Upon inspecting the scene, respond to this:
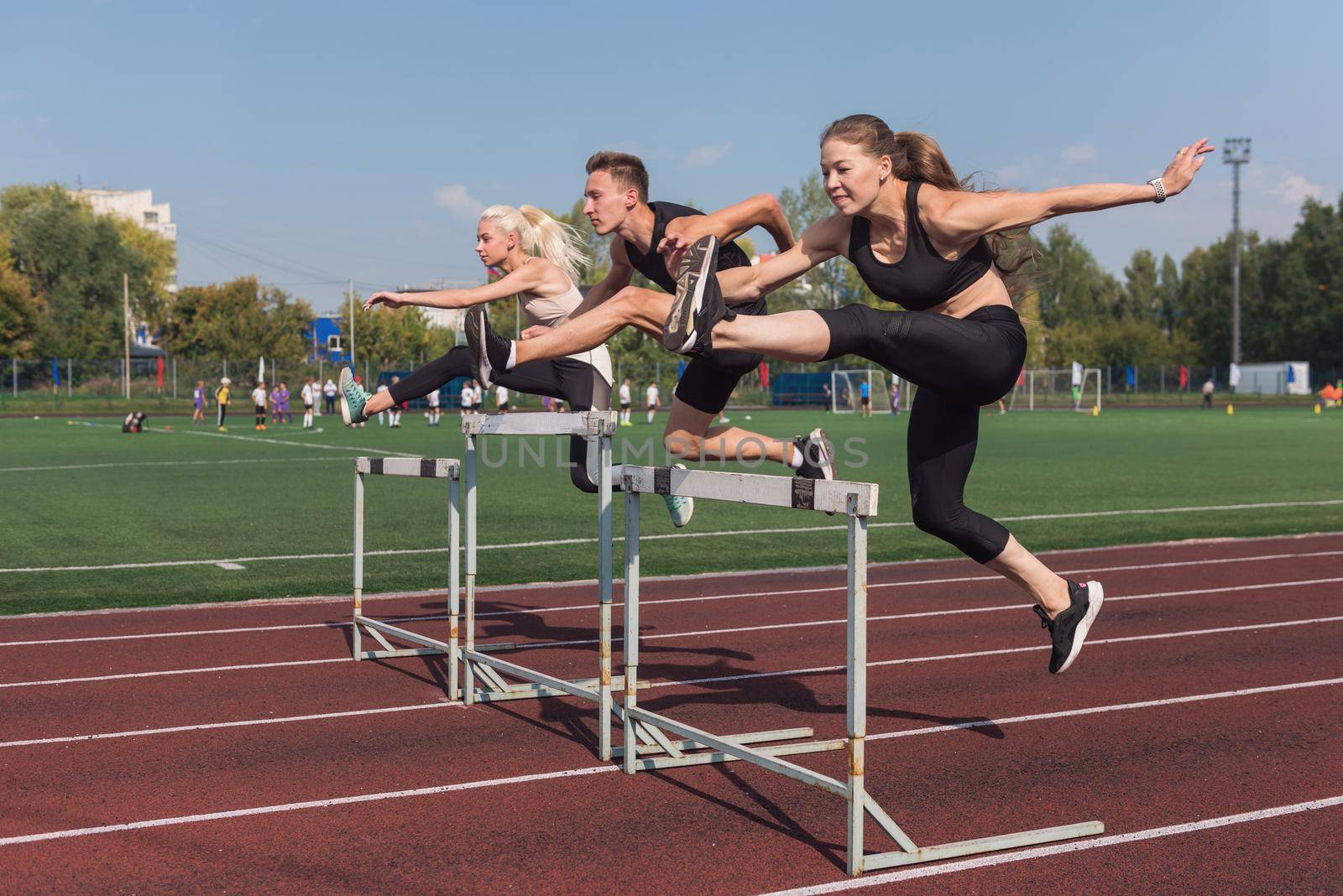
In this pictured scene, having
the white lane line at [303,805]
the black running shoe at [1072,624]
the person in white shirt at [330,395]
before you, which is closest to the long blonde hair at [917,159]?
the black running shoe at [1072,624]

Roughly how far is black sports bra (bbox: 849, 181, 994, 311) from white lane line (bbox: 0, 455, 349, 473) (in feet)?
67.2

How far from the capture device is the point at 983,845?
4039 mm

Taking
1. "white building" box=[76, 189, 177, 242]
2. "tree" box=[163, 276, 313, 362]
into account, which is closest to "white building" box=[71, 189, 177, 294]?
"white building" box=[76, 189, 177, 242]

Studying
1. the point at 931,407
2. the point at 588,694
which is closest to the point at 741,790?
the point at 588,694

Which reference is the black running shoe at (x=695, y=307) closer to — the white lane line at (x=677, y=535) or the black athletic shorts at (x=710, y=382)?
the black athletic shorts at (x=710, y=382)

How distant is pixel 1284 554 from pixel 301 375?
58.2m

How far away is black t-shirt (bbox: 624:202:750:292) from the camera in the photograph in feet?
19.3

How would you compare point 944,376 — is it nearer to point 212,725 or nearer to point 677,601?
point 212,725

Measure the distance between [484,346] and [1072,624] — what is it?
9.28 feet

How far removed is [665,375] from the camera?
68438 millimetres

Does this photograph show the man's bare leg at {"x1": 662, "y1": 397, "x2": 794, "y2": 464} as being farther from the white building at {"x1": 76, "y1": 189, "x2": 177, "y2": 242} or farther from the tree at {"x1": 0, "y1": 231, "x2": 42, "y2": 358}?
the white building at {"x1": 76, "y1": 189, "x2": 177, "y2": 242}

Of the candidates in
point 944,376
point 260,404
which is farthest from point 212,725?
point 260,404

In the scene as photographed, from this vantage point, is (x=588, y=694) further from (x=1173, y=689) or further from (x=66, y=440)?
(x=66, y=440)

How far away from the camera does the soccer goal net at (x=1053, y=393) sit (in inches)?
2766
